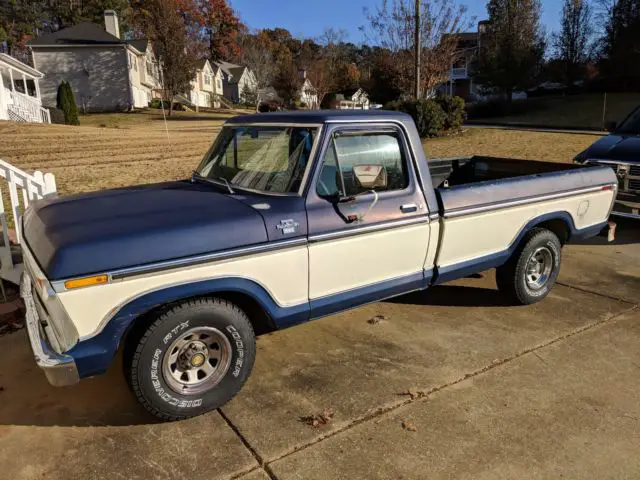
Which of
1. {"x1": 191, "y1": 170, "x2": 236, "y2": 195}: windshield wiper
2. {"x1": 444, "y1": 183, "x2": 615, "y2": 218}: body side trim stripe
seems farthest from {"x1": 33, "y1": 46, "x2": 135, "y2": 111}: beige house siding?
{"x1": 444, "y1": 183, "x2": 615, "y2": 218}: body side trim stripe

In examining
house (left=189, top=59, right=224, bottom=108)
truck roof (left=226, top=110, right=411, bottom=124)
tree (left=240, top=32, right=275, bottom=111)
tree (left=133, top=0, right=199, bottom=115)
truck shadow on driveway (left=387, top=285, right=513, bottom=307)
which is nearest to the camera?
truck roof (left=226, top=110, right=411, bottom=124)

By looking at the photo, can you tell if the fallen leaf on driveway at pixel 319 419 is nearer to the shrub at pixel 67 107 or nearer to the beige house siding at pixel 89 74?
the shrub at pixel 67 107

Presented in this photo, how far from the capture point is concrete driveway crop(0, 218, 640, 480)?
9.45 ft

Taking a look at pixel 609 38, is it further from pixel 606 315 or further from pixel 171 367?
pixel 171 367

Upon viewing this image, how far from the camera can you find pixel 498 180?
4598mm

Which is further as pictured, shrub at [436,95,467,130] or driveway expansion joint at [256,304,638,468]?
shrub at [436,95,467,130]

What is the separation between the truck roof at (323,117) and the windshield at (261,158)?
81 millimetres

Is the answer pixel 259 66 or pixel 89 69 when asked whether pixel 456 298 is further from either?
pixel 259 66

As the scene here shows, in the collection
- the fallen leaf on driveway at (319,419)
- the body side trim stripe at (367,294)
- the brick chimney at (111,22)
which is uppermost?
the brick chimney at (111,22)

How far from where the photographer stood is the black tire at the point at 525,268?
15.9 feet

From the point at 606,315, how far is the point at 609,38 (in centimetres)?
5076

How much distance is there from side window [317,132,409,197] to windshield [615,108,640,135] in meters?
6.33

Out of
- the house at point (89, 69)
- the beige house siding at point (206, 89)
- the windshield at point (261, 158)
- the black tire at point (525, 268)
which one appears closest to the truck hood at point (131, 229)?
the windshield at point (261, 158)

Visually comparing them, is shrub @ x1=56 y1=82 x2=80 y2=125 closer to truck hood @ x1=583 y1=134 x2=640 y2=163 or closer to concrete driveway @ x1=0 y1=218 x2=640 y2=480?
concrete driveway @ x1=0 y1=218 x2=640 y2=480
